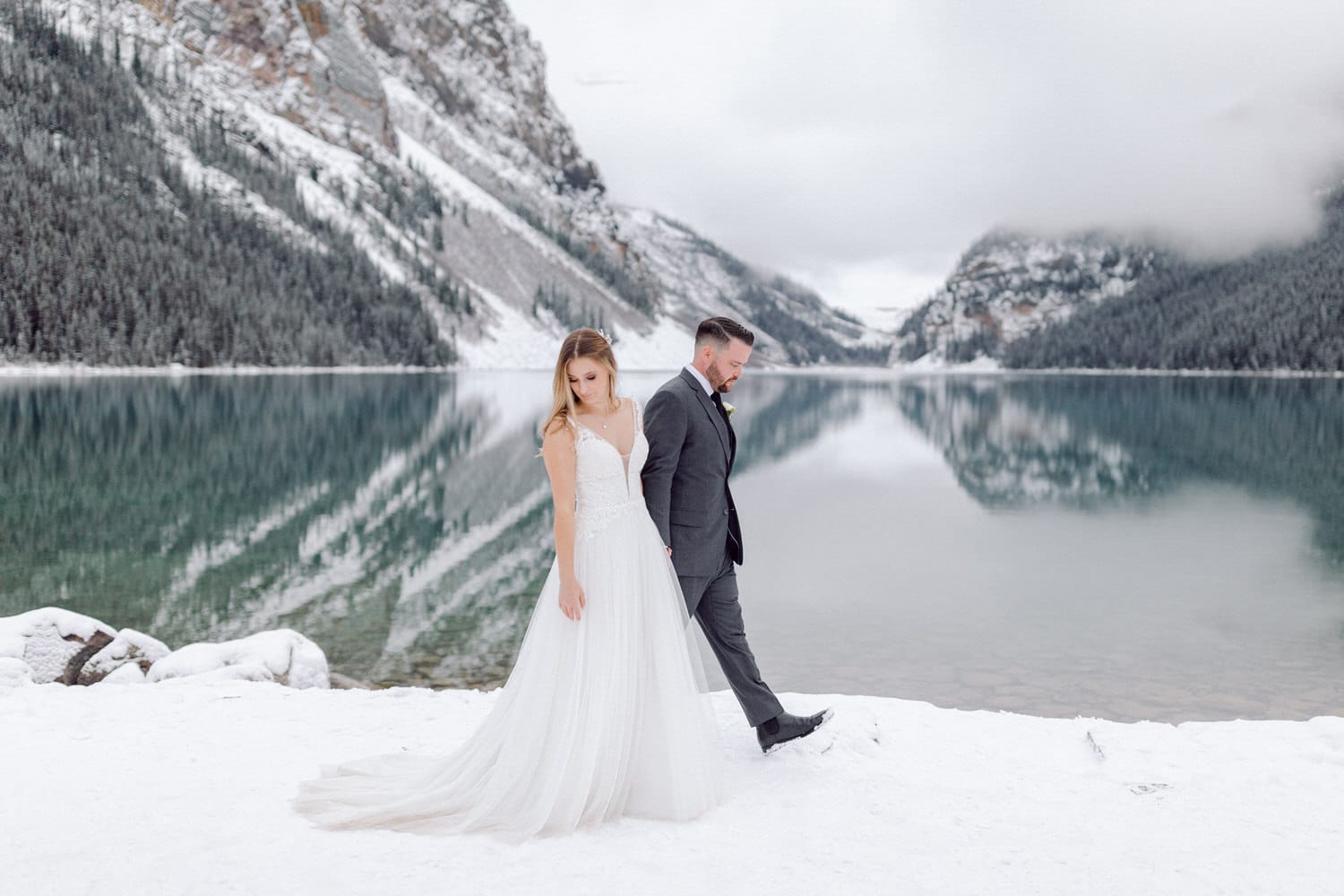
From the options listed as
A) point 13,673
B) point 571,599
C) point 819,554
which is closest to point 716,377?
point 571,599

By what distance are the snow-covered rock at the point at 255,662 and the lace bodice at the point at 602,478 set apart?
188 inches

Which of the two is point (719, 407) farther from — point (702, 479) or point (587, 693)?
point (587, 693)

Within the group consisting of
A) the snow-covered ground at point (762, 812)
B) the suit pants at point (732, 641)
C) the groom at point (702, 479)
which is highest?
the groom at point (702, 479)

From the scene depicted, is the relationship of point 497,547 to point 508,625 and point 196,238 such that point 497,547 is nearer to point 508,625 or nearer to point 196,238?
point 508,625

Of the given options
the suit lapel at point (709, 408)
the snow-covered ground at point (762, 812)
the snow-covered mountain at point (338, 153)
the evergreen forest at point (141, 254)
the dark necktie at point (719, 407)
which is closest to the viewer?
the snow-covered ground at point (762, 812)

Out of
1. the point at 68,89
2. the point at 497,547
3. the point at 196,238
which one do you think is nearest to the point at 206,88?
the point at 68,89

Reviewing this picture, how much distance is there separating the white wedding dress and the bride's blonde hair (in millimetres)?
171

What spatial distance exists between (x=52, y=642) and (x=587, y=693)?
6.29 m

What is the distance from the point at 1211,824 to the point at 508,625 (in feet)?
33.0

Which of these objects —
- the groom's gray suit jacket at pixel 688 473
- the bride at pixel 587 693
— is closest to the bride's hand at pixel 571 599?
the bride at pixel 587 693

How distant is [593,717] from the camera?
16.5 feet

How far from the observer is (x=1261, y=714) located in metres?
10.2

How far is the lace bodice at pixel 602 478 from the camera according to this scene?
16.7 feet

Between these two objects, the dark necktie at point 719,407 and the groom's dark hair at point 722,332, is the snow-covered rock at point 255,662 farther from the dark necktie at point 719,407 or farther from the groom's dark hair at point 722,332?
the groom's dark hair at point 722,332
